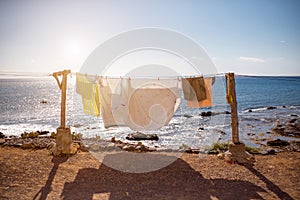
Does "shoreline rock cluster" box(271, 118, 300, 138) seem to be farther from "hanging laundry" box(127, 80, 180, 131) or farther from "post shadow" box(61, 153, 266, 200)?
"post shadow" box(61, 153, 266, 200)

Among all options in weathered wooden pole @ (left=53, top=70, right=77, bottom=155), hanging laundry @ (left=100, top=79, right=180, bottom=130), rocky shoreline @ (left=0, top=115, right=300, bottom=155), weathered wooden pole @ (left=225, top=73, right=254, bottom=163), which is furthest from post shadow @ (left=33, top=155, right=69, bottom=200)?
weathered wooden pole @ (left=225, top=73, right=254, bottom=163)

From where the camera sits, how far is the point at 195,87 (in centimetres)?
959

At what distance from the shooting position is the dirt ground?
616 centimetres

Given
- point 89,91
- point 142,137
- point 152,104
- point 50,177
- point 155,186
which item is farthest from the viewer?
point 142,137

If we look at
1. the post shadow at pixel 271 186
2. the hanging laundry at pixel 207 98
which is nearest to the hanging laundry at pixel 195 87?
the hanging laundry at pixel 207 98

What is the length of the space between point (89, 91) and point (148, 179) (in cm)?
469

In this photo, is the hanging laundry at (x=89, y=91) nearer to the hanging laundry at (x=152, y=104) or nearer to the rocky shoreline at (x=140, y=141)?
the hanging laundry at (x=152, y=104)

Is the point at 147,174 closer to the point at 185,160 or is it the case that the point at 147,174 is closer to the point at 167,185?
the point at 167,185

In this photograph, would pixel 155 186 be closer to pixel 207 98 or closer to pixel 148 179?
pixel 148 179

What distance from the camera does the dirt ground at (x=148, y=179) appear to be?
616 centimetres

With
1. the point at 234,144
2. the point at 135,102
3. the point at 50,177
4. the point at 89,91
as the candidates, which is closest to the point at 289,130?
the point at 234,144

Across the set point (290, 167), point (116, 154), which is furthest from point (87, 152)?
point (290, 167)

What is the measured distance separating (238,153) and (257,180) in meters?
1.90

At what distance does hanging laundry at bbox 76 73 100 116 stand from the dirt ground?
7.51 feet
